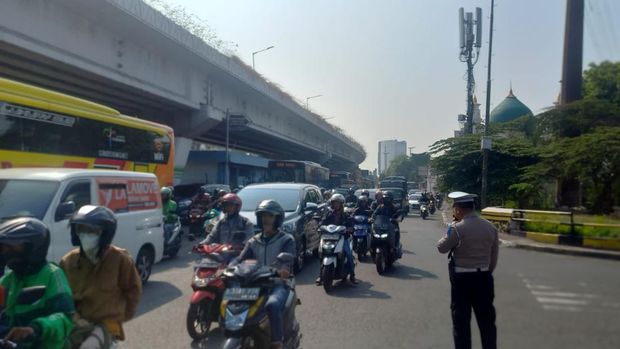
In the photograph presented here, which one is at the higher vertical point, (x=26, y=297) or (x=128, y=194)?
(x=128, y=194)

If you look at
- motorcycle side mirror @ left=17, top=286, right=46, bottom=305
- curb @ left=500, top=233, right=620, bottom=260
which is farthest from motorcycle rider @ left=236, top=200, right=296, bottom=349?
curb @ left=500, top=233, right=620, bottom=260

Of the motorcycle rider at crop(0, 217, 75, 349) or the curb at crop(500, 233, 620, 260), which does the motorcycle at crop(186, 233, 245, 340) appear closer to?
the motorcycle rider at crop(0, 217, 75, 349)

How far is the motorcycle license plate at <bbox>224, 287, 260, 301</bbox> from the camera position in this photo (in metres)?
4.39

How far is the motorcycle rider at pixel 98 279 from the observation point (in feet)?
10.9

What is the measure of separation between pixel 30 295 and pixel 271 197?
29.6 feet

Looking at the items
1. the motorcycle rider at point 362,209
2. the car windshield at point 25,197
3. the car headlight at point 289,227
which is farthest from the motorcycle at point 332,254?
the car windshield at point 25,197

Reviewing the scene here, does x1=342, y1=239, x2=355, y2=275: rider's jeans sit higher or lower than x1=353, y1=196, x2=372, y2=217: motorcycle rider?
lower

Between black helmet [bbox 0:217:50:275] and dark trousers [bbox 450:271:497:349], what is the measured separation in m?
3.75

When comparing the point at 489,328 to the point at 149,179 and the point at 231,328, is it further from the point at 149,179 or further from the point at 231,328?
the point at 149,179

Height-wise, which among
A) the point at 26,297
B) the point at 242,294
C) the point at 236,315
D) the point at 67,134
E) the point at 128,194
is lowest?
the point at 236,315

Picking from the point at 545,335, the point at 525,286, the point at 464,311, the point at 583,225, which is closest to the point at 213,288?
the point at 464,311

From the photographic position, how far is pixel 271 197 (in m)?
11.7

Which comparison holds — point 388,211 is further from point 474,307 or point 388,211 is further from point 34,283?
point 34,283

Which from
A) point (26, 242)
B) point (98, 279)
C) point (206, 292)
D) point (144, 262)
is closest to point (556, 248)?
point (144, 262)
